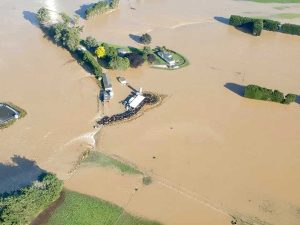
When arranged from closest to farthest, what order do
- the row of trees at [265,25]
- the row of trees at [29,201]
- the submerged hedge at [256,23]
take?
1. the row of trees at [29,201]
2. the submerged hedge at [256,23]
3. the row of trees at [265,25]

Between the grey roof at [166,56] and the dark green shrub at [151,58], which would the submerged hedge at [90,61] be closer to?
the dark green shrub at [151,58]

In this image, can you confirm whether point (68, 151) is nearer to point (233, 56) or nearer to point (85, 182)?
point (85, 182)

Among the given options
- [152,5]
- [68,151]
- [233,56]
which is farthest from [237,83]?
[152,5]

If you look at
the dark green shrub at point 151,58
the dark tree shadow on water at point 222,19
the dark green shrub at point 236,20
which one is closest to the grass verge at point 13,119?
the dark green shrub at point 151,58

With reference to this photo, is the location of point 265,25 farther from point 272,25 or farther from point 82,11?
point 82,11

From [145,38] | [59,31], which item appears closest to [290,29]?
[145,38]
